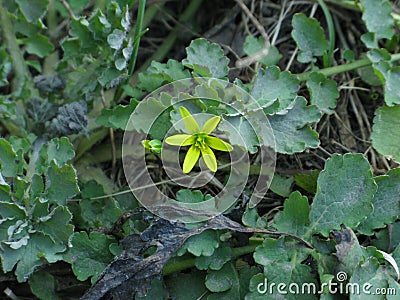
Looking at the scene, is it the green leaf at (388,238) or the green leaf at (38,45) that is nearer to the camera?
the green leaf at (388,238)

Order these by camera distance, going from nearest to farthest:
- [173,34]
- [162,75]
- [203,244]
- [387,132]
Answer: [203,244], [162,75], [387,132], [173,34]

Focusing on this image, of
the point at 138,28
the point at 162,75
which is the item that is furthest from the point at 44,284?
the point at 138,28

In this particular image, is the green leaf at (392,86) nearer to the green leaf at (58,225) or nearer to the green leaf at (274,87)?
the green leaf at (274,87)

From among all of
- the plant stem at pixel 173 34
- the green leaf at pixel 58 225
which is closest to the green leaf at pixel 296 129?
the green leaf at pixel 58 225

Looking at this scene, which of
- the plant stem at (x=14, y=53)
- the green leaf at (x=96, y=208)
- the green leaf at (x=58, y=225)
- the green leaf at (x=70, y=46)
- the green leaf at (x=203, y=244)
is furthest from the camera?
the plant stem at (x=14, y=53)

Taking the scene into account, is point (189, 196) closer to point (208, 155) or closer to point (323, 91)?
point (208, 155)

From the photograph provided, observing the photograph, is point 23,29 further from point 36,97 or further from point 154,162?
point 154,162

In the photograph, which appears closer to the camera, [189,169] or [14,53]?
[189,169]
